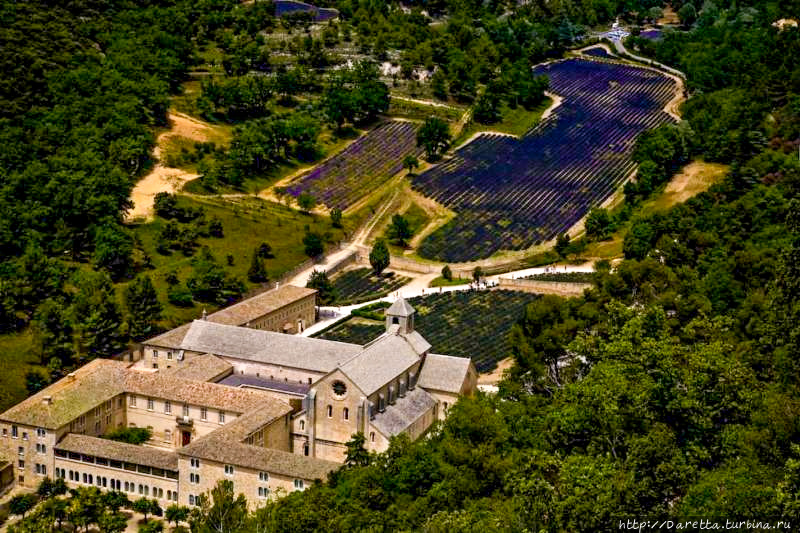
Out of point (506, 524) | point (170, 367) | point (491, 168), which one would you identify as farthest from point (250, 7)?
point (506, 524)

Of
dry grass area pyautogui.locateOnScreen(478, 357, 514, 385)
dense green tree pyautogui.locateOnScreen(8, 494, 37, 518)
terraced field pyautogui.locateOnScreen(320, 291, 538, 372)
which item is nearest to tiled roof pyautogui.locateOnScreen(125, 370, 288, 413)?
dense green tree pyautogui.locateOnScreen(8, 494, 37, 518)

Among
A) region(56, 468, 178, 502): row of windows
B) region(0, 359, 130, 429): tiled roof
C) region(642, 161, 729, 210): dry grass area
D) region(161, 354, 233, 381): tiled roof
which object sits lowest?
region(642, 161, 729, 210): dry grass area

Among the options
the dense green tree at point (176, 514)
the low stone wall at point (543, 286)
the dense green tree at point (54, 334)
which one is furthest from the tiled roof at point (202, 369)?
the low stone wall at point (543, 286)

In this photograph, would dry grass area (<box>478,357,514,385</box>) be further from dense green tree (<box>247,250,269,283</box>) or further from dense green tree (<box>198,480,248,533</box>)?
dense green tree (<box>247,250,269,283</box>)

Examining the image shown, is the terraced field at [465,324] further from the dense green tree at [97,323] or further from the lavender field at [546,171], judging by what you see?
the dense green tree at [97,323]

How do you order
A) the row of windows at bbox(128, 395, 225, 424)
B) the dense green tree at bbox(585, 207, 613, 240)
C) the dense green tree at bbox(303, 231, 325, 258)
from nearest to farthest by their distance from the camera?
the row of windows at bbox(128, 395, 225, 424) < the dense green tree at bbox(303, 231, 325, 258) < the dense green tree at bbox(585, 207, 613, 240)

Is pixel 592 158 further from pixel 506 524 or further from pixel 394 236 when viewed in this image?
pixel 506 524
